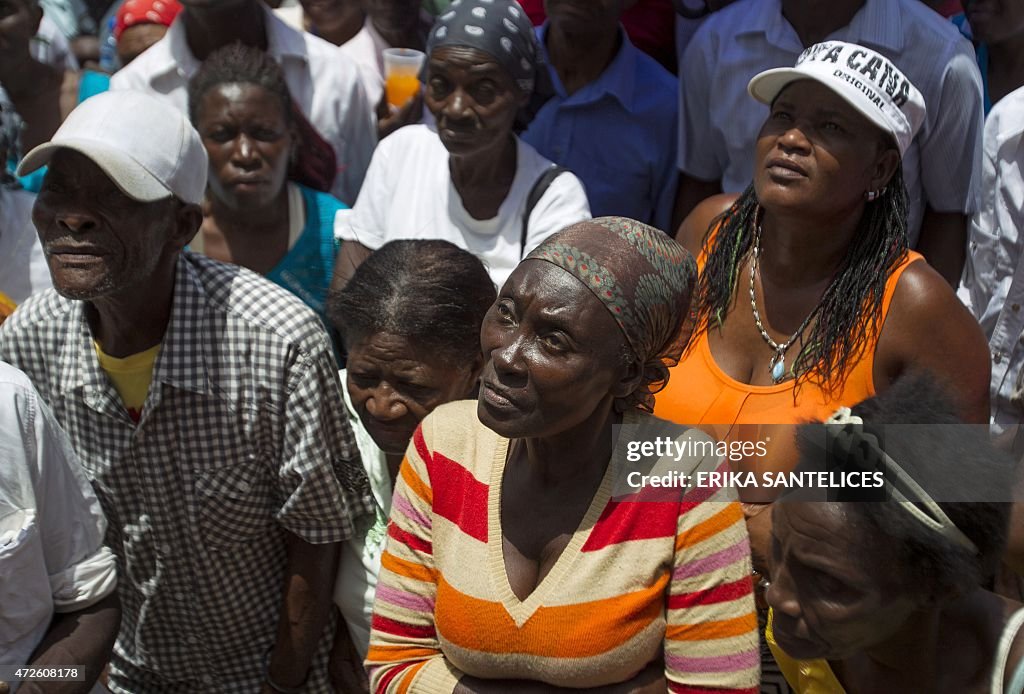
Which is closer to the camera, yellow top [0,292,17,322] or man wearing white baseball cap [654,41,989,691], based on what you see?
man wearing white baseball cap [654,41,989,691]

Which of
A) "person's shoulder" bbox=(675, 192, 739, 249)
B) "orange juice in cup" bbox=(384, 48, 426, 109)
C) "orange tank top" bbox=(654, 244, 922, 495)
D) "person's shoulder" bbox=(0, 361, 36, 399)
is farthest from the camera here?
"orange juice in cup" bbox=(384, 48, 426, 109)

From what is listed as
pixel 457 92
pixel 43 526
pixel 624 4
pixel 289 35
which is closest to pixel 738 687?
pixel 43 526

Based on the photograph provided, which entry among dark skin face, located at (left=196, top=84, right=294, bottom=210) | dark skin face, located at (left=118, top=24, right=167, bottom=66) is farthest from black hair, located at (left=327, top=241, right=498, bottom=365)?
dark skin face, located at (left=118, top=24, right=167, bottom=66)

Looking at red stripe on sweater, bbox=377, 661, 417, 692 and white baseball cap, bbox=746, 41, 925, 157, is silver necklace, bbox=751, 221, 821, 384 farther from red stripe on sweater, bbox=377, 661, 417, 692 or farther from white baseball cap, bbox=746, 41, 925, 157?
red stripe on sweater, bbox=377, 661, 417, 692

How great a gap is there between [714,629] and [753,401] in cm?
85

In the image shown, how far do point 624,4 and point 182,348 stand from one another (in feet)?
7.60

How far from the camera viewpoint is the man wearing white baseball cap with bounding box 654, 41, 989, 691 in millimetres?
2781

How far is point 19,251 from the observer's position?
370 centimetres

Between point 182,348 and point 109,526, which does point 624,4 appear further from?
point 109,526

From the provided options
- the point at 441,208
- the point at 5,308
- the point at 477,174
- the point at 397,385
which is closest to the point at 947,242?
the point at 477,174

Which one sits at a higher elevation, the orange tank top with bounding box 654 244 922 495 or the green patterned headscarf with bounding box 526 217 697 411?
the green patterned headscarf with bounding box 526 217 697 411

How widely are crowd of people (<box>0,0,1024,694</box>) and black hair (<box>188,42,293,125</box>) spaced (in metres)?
0.01

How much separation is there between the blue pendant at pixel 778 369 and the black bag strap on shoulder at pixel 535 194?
3.27ft

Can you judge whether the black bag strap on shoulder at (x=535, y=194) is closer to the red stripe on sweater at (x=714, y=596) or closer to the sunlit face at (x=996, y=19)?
the sunlit face at (x=996, y=19)
